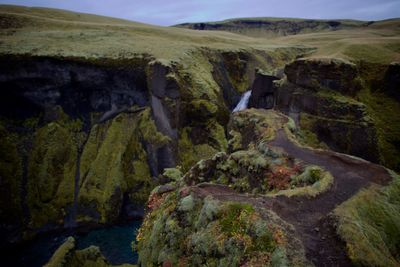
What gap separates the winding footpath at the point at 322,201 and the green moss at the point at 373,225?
1.45ft

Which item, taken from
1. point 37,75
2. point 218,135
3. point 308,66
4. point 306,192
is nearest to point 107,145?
point 37,75

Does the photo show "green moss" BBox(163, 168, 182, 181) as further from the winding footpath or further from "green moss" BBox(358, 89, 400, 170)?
"green moss" BBox(358, 89, 400, 170)

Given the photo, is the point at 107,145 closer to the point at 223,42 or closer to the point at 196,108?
the point at 196,108

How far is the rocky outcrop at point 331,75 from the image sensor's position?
4122 centimetres

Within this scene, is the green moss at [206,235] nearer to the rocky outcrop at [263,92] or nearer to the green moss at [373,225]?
the green moss at [373,225]

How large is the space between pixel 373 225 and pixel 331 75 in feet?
103

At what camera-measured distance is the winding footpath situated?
A: 12203 mm

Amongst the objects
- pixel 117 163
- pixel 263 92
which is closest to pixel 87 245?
pixel 117 163

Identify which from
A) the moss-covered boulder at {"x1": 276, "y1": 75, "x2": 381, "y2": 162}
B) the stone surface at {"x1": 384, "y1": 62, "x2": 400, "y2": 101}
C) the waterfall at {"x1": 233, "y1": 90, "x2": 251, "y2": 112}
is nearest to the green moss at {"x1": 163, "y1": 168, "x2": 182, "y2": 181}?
the moss-covered boulder at {"x1": 276, "y1": 75, "x2": 381, "y2": 162}

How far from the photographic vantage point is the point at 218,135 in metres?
54.3

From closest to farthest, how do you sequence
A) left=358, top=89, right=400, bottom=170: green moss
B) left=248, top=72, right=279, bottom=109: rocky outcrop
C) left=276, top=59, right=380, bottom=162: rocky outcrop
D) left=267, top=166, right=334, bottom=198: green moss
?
left=267, top=166, right=334, bottom=198: green moss → left=358, top=89, right=400, bottom=170: green moss → left=276, top=59, right=380, bottom=162: rocky outcrop → left=248, top=72, right=279, bottom=109: rocky outcrop

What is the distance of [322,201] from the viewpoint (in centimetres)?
1605

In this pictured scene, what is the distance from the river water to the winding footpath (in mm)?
29726

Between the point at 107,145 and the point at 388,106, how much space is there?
48189mm
